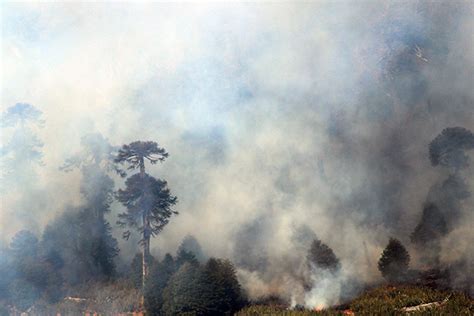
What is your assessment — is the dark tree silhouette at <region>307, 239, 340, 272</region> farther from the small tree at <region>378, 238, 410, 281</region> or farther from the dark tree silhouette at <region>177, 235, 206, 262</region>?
Answer: the dark tree silhouette at <region>177, 235, 206, 262</region>

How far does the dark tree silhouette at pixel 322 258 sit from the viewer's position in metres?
45.0

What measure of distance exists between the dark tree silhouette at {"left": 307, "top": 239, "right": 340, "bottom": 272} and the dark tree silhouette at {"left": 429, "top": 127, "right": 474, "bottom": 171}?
1888 cm

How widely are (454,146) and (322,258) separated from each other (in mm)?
20962

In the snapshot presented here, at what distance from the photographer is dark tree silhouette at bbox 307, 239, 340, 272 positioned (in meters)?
45.0

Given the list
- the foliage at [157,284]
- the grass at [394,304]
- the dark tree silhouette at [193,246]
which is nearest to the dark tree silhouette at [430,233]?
the grass at [394,304]

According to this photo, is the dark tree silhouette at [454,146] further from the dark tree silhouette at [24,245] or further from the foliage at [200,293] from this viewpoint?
the dark tree silhouette at [24,245]

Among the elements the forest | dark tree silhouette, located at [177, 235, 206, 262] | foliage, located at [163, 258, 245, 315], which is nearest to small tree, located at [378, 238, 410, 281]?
the forest

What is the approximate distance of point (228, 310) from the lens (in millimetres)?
39688

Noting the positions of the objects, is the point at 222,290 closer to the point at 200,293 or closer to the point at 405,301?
the point at 200,293

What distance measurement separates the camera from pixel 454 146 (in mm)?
50875

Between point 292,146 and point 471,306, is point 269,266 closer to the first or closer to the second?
point 292,146

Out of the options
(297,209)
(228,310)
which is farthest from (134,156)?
(297,209)

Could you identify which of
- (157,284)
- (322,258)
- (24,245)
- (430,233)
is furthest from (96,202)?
(430,233)

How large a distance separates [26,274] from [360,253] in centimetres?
3758
